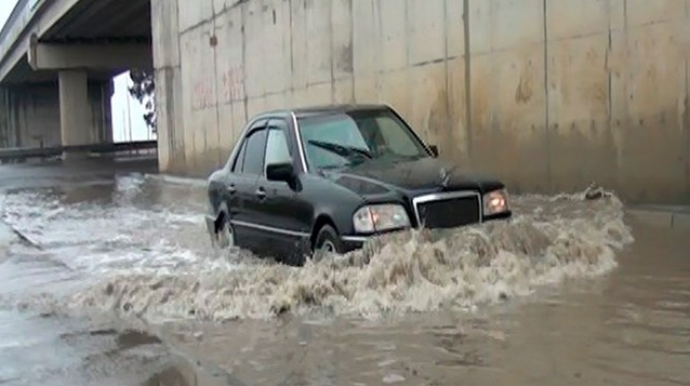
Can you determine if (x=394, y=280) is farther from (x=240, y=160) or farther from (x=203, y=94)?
(x=203, y=94)

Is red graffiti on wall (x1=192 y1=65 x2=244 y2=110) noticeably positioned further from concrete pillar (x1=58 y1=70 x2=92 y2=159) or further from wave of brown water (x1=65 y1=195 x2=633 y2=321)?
concrete pillar (x1=58 y1=70 x2=92 y2=159)

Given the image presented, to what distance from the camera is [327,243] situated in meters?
8.30

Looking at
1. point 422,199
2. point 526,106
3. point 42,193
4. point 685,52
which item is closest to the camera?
point 422,199

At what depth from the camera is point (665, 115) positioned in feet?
37.6

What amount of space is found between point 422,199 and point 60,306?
349 centimetres

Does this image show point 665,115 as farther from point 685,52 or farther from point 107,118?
point 107,118

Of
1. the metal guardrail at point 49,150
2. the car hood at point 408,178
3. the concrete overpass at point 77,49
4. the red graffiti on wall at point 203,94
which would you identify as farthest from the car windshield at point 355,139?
the metal guardrail at point 49,150

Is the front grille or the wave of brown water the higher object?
the front grille

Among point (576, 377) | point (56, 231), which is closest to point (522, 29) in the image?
point (56, 231)

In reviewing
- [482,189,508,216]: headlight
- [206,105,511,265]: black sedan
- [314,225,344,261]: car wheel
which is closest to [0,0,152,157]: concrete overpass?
[206,105,511,265]: black sedan

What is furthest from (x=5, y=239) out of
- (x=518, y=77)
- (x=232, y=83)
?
(x=232, y=83)

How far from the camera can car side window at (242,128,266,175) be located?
33.3 feet

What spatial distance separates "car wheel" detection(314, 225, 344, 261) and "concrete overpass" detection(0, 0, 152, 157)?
36.7 m

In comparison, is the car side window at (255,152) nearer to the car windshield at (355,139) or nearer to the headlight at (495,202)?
the car windshield at (355,139)
